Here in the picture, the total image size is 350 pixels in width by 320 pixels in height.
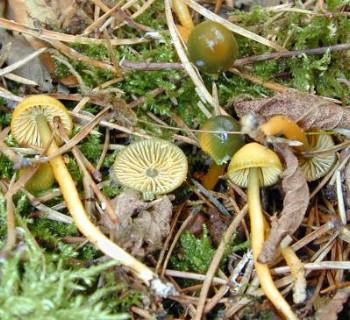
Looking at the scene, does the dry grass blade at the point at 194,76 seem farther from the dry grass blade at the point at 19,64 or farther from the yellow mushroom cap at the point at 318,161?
the dry grass blade at the point at 19,64

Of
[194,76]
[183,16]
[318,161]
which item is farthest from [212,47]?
[318,161]

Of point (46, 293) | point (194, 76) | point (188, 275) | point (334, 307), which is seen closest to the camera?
point (46, 293)

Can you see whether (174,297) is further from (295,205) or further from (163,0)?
(163,0)

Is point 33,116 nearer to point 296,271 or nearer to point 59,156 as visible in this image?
point 59,156

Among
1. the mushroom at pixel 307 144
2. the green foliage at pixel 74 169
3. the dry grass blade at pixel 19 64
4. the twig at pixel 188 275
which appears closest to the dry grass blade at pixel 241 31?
the mushroom at pixel 307 144

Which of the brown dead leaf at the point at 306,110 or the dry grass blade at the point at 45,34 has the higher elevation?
the dry grass blade at the point at 45,34

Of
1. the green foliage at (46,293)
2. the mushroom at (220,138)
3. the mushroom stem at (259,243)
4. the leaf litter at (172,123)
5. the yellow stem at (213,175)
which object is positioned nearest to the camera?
the green foliage at (46,293)

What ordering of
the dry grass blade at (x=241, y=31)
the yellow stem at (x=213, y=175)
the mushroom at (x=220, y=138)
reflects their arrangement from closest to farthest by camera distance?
the mushroom at (x=220, y=138) → the yellow stem at (x=213, y=175) → the dry grass blade at (x=241, y=31)

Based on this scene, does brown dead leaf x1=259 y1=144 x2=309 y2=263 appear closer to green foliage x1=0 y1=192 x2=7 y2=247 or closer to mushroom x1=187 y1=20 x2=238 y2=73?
mushroom x1=187 y1=20 x2=238 y2=73
